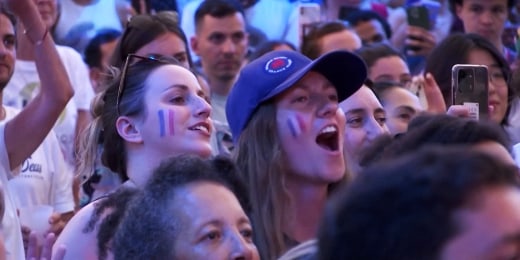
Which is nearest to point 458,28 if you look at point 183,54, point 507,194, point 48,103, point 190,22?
point 190,22

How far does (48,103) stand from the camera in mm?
4969

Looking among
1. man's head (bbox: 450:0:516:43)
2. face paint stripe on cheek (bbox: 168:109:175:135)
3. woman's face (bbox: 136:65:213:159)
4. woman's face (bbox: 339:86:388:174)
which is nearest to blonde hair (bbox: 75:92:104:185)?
woman's face (bbox: 136:65:213:159)

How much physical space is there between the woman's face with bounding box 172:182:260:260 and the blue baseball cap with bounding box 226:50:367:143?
3.63 feet

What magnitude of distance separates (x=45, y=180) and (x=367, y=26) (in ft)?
9.93

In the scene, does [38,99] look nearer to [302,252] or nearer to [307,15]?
[307,15]

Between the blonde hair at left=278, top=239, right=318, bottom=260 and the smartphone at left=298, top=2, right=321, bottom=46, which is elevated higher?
the blonde hair at left=278, top=239, right=318, bottom=260

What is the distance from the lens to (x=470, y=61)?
5.61m

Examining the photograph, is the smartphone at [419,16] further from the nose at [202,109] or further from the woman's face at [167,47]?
the nose at [202,109]

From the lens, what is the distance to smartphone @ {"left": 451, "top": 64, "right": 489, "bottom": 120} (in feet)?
13.8

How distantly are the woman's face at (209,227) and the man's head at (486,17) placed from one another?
13.8 feet

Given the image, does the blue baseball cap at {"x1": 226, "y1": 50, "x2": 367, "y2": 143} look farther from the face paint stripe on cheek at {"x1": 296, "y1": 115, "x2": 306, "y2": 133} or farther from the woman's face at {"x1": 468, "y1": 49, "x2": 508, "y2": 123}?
the woman's face at {"x1": 468, "y1": 49, "x2": 508, "y2": 123}

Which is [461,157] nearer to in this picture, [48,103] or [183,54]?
[48,103]

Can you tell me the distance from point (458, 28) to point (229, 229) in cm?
555

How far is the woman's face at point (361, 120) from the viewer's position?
477 centimetres
